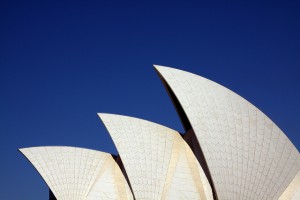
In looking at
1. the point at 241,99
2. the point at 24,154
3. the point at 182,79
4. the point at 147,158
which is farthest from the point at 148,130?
the point at 24,154

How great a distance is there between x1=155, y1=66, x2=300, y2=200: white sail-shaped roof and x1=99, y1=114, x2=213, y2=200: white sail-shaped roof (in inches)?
82.3

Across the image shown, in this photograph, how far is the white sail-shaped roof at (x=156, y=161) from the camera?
23.0 m

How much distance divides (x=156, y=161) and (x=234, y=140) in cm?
512

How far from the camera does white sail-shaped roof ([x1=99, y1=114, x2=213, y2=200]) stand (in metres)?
23.0

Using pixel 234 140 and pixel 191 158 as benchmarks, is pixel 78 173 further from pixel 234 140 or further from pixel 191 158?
pixel 234 140

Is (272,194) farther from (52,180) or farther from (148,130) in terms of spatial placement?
(52,180)

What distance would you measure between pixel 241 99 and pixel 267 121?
2255 millimetres

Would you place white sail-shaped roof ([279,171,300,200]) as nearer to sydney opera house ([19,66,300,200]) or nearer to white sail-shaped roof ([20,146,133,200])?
sydney opera house ([19,66,300,200])

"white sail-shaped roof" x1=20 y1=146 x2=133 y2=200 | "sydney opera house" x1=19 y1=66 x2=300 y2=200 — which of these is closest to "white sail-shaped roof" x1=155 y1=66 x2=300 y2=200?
"sydney opera house" x1=19 y1=66 x2=300 y2=200

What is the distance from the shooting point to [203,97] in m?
24.5

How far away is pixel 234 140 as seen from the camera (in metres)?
23.4

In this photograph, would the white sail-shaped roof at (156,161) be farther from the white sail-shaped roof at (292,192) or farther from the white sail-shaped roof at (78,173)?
the white sail-shaped roof at (292,192)

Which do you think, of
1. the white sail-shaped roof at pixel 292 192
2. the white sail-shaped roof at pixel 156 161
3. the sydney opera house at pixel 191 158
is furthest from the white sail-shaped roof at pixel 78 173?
the white sail-shaped roof at pixel 292 192

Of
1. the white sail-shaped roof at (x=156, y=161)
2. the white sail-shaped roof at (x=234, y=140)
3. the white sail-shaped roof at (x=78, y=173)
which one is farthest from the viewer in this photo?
the white sail-shaped roof at (x=78, y=173)
